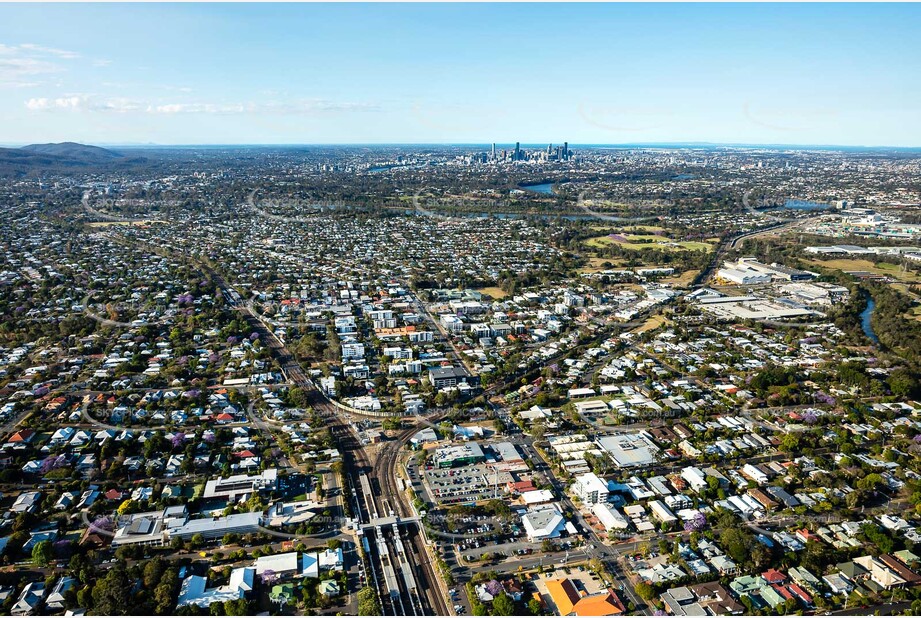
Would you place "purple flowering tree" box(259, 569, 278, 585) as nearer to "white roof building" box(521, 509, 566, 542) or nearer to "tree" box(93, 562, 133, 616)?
"tree" box(93, 562, 133, 616)

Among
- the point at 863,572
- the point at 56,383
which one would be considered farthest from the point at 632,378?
the point at 56,383

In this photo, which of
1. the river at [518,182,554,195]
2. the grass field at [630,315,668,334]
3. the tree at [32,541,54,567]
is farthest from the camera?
Result: the river at [518,182,554,195]

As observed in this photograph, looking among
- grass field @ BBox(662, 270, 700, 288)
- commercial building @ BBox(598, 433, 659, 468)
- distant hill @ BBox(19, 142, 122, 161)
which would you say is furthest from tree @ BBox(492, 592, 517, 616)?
distant hill @ BBox(19, 142, 122, 161)

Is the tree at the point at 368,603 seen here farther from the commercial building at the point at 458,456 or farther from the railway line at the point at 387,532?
the commercial building at the point at 458,456

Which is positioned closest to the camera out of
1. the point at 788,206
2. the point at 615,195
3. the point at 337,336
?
the point at 337,336

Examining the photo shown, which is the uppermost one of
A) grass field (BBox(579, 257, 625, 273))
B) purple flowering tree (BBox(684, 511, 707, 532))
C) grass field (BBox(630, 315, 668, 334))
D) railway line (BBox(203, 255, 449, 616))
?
grass field (BBox(579, 257, 625, 273))

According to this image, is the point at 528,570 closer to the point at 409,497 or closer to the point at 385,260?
the point at 409,497

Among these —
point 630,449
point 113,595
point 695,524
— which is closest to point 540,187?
point 630,449

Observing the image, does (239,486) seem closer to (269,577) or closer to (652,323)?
(269,577)
